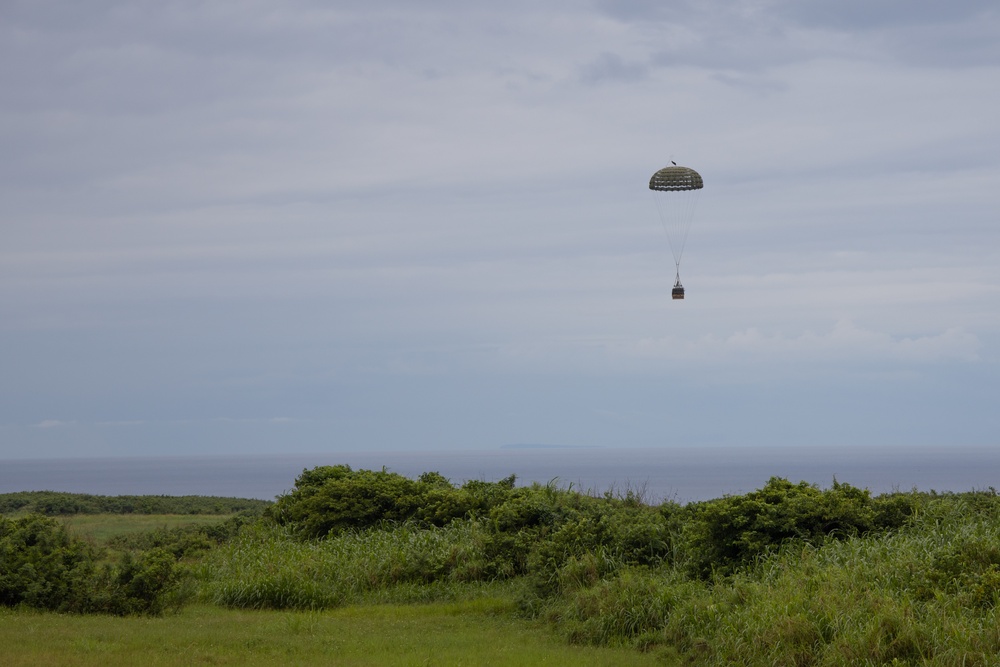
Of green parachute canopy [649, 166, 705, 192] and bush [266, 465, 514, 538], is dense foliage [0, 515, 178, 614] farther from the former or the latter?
green parachute canopy [649, 166, 705, 192]

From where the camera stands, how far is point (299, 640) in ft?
45.0

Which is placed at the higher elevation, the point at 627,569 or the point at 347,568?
the point at 627,569

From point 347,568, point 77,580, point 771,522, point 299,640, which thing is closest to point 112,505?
point 347,568

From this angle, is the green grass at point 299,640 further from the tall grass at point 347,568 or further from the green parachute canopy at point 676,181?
the green parachute canopy at point 676,181

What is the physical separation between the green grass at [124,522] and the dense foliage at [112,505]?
1873 millimetres

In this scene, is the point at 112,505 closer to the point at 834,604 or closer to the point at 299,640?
the point at 299,640

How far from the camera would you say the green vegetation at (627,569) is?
11.1 m

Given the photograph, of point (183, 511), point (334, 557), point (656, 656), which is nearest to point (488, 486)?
point (334, 557)

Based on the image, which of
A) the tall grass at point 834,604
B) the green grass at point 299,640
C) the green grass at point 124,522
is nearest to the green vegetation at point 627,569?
the tall grass at point 834,604

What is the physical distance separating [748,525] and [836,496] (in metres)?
1.59

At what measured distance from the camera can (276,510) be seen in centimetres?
2502

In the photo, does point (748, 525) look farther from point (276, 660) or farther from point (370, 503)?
point (370, 503)

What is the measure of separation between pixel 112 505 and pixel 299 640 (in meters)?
30.5

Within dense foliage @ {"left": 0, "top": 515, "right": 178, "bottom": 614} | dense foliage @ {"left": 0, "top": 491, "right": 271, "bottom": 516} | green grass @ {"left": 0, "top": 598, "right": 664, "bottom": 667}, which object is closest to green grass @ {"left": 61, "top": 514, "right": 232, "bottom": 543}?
dense foliage @ {"left": 0, "top": 491, "right": 271, "bottom": 516}
